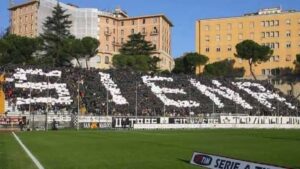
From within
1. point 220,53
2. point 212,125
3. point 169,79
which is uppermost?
point 220,53

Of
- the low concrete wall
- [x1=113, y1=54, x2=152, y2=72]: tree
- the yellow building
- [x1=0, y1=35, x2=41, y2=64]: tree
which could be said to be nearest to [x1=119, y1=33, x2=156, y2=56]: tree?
the yellow building

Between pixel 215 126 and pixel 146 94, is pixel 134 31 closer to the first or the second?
pixel 146 94

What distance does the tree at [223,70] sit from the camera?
139125mm

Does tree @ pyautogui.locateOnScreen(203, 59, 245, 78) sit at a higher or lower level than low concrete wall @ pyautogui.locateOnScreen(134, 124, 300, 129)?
higher

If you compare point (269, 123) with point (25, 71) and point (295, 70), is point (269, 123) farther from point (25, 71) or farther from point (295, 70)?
point (295, 70)

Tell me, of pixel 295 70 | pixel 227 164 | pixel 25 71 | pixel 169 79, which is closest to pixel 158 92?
pixel 169 79

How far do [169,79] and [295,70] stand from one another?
168 ft

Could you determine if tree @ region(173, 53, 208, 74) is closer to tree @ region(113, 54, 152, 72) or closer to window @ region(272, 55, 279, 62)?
tree @ region(113, 54, 152, 72)

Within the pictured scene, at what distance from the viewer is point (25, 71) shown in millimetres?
85438

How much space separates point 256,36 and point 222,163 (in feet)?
473

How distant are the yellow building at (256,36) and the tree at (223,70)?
6.56ft

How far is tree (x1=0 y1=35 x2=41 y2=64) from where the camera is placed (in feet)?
388

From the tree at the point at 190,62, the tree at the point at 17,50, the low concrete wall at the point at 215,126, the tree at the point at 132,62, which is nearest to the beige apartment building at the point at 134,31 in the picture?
the tree at the point at 190,62

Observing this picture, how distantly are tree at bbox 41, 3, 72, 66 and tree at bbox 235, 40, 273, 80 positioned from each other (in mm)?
42763
